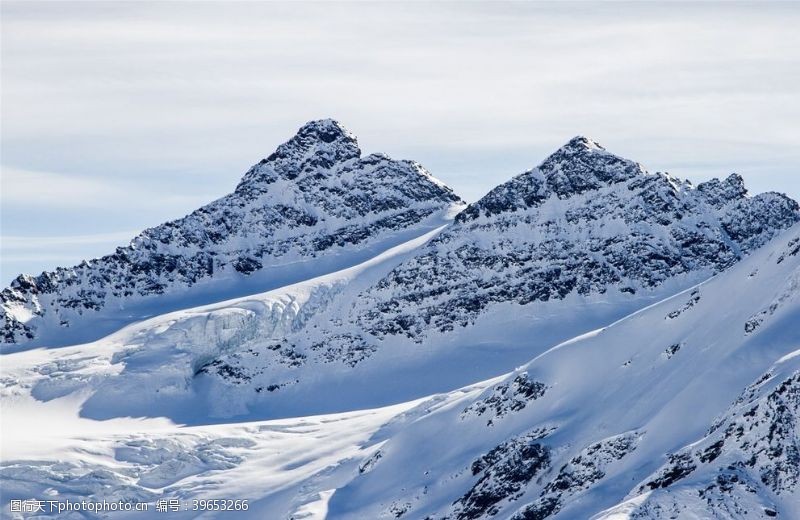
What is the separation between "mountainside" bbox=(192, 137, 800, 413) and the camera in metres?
174

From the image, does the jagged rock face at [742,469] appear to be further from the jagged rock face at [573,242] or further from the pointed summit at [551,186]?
the pointed summit at [551,186]

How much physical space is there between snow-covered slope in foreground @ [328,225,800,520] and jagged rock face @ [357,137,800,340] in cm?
5203

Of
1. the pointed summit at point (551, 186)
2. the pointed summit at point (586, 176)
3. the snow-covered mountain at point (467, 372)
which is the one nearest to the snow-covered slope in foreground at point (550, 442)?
the snow-covered mountain at point (467, 372)

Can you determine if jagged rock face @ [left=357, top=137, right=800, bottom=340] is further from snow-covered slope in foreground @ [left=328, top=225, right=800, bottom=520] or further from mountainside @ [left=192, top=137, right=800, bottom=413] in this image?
snow-covered slope in foreground @ [left=328, top=225, right=800, bottom=520]

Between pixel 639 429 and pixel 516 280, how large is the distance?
285 feet

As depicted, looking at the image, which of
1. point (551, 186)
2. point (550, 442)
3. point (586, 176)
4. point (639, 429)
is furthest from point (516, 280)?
point (639, 429)

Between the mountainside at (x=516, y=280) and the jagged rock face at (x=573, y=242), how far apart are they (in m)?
0.18

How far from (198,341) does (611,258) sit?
54854mm

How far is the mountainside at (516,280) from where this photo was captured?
174 meters

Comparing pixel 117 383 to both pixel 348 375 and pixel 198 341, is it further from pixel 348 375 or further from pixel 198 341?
pixel 348 375

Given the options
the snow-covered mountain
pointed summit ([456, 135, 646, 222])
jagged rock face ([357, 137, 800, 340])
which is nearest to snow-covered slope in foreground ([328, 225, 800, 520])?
the snow-covered mountain

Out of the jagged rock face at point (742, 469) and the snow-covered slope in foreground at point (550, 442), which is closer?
the jagged rock face at point (742, 469)

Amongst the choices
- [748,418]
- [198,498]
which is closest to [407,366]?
[198,498]

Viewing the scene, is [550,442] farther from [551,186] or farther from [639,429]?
[551,186]
